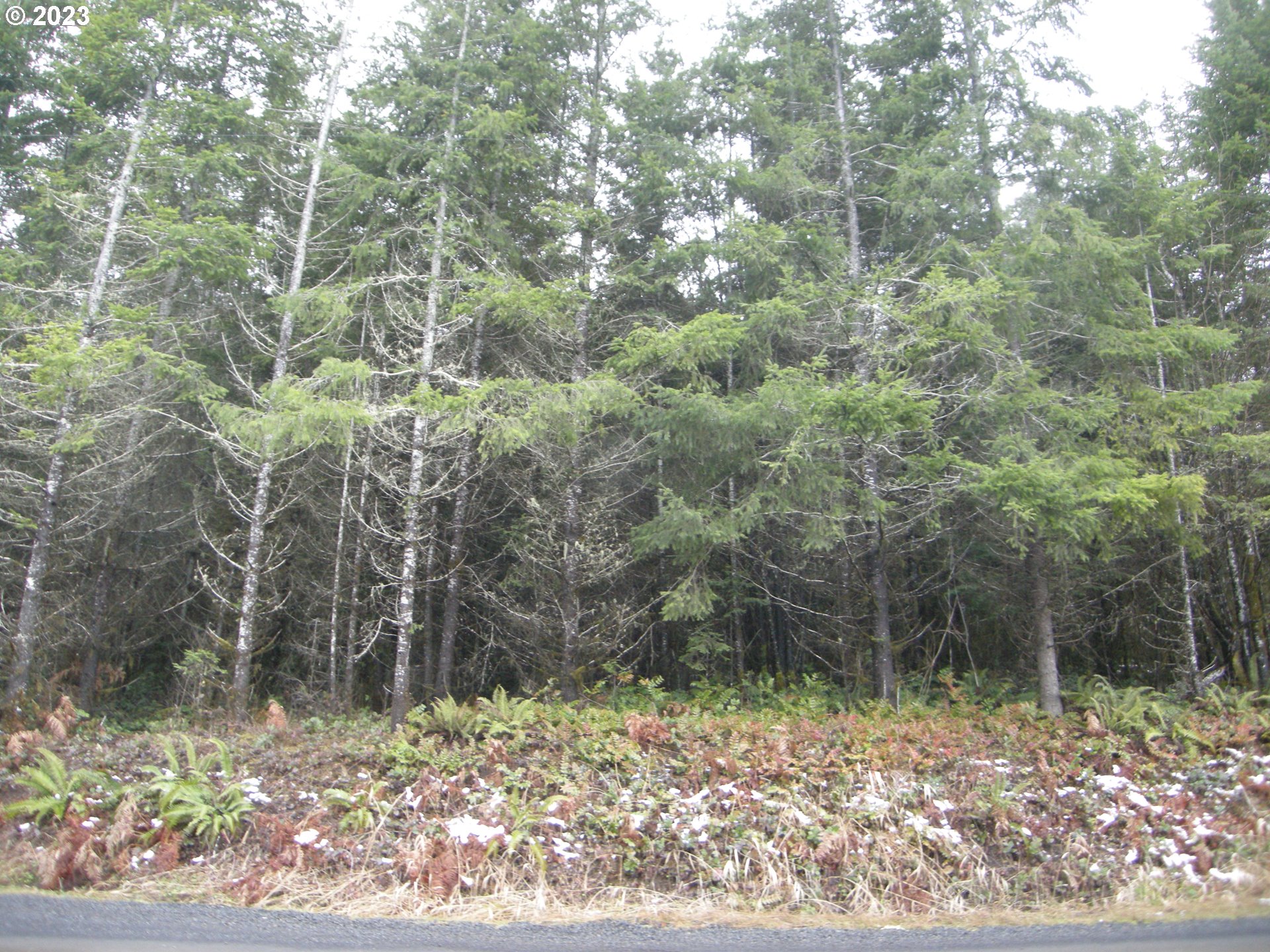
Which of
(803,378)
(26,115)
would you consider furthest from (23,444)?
(803,378)

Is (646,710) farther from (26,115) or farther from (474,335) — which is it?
(26,115)

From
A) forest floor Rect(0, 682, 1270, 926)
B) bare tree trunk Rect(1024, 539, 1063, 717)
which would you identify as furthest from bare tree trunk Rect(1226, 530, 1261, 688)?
forest floor Rect(0, 682, 1270, 926)

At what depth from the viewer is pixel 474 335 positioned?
14.0 meters

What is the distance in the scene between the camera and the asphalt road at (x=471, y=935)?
466 centimetres

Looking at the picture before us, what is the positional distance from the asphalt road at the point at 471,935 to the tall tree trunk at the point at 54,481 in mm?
6727

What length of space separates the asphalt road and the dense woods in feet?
17.3

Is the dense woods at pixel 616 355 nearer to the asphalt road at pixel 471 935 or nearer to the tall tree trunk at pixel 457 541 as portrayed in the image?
the tall tree trunk at pixel 457 541

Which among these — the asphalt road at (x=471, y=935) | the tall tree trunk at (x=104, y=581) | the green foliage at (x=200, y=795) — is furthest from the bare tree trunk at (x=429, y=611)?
the asphalt road at (x=471, y=935)

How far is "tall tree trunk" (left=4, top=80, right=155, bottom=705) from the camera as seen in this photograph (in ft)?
35.1

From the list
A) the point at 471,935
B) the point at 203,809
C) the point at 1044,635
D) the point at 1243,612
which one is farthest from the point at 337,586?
the point at 1243,612

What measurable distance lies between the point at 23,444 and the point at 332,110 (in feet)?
25.0

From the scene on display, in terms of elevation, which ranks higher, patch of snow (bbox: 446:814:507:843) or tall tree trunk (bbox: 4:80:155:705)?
tall tree trunk (bbox: 4:80:155:705)

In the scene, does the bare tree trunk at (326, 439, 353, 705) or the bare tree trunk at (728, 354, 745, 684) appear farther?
the bare tree trunk at (326, 439, 353, 705)

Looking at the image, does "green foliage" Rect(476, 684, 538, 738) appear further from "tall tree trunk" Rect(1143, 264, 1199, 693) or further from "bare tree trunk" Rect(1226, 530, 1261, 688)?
"bare tree trunk" Rect(1226, 530, 1261, 688)
